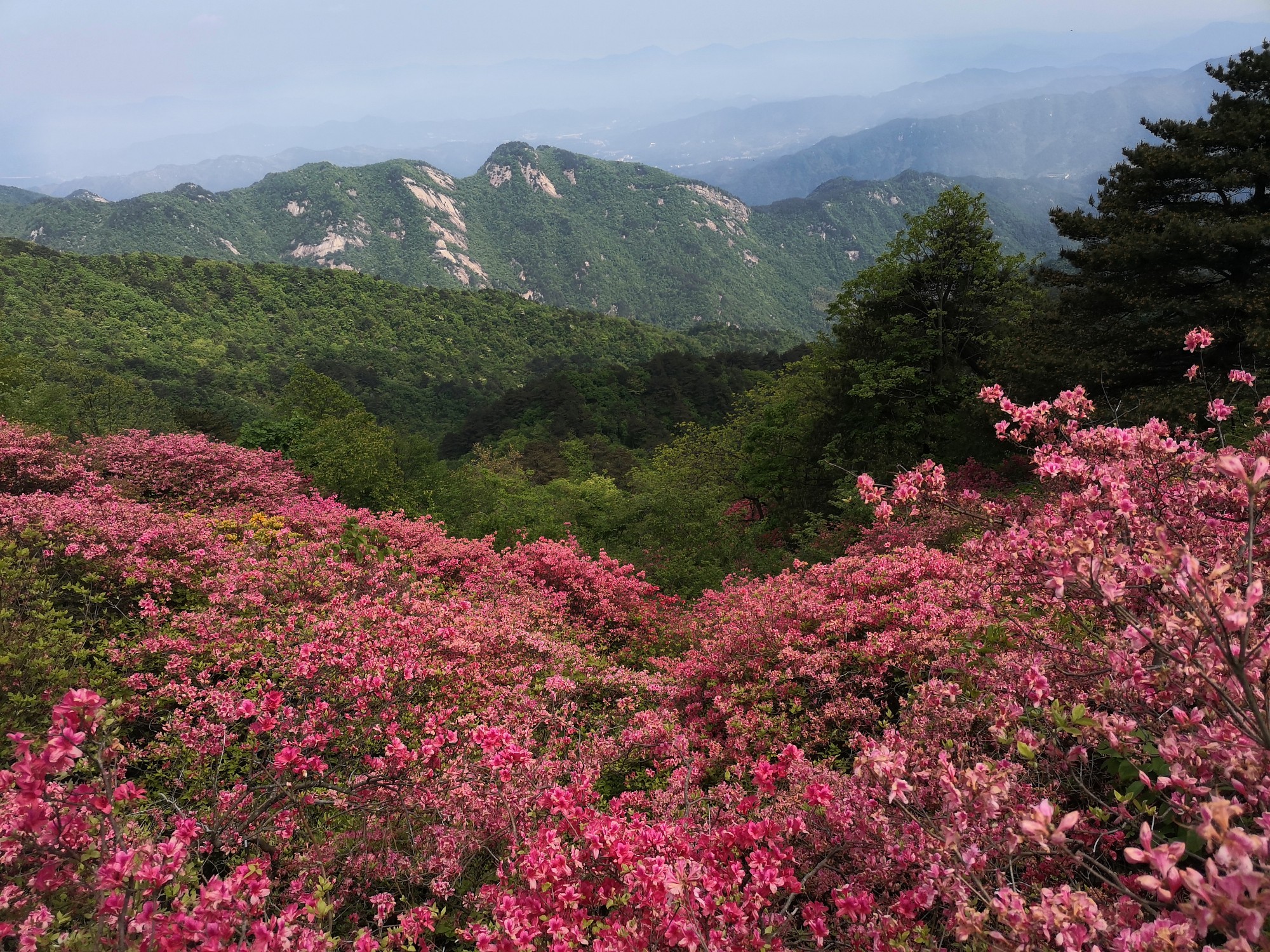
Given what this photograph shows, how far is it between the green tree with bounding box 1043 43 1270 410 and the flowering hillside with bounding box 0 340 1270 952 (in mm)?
7962

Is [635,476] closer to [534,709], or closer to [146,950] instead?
[534,709]

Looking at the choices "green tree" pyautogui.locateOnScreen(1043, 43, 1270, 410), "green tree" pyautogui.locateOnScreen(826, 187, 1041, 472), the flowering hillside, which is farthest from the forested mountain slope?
"green tree" pyautogui.locateOnScreen(1043, 43, 1270, 410)

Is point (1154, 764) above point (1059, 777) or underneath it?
above

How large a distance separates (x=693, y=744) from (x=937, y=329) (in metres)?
15.1

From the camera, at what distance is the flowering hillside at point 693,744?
2332 mm

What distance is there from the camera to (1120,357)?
13680 millimetres

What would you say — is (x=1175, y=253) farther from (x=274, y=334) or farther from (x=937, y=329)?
(x=274, y=334)

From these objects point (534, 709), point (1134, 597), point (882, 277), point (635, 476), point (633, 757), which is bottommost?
point (635, 476)

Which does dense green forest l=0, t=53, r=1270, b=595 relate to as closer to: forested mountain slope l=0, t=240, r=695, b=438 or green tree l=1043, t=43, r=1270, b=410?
green tree l=1043, t=43, r=1270, b=410

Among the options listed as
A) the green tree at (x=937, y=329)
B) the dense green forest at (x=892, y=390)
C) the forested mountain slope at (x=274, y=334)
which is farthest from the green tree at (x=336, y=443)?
the green tree at (x=937, y=329)

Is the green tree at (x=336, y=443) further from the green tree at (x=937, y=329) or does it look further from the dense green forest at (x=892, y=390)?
the green tree at (x=937, y=329)

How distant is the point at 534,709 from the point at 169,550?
635 cm

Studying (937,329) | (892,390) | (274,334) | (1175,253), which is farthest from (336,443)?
(274,334)

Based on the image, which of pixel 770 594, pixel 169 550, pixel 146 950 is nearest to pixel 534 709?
pixel 770 594
